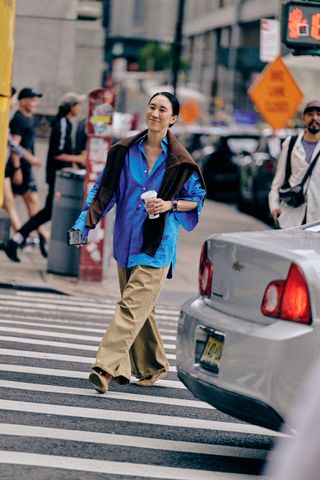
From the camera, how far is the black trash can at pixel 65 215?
1457 cm

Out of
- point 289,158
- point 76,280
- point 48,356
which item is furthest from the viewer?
point 76,280

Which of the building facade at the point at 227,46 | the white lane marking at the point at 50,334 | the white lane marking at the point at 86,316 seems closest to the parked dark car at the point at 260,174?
the white lane marking at the point at 86,316

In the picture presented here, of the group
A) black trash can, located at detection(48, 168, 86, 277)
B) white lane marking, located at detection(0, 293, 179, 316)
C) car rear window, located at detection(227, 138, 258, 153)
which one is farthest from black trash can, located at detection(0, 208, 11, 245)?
car rear window, located at detection(227, 138, 258, 153)

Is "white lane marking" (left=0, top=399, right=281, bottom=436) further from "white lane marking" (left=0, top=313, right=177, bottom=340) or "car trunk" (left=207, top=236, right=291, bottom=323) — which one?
"white lane marking" (left=0, top=313, right=177, bottom=340)

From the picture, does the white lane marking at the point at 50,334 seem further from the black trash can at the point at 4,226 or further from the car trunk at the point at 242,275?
the black trash can at the point at 4,226

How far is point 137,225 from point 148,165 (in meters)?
0.38

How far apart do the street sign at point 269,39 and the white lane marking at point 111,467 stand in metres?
16.3

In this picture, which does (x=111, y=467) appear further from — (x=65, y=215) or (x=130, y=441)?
(x=65, y=215)

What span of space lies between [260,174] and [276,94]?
13.6 ft

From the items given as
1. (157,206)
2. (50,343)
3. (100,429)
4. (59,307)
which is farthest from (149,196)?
(59,307)

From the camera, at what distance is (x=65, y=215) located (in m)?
14.6

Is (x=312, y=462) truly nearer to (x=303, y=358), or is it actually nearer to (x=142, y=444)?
(x=303, y=358)

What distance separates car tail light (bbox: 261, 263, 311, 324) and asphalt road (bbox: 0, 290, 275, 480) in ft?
2.70

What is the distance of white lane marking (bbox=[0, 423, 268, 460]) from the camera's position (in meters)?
7.11
